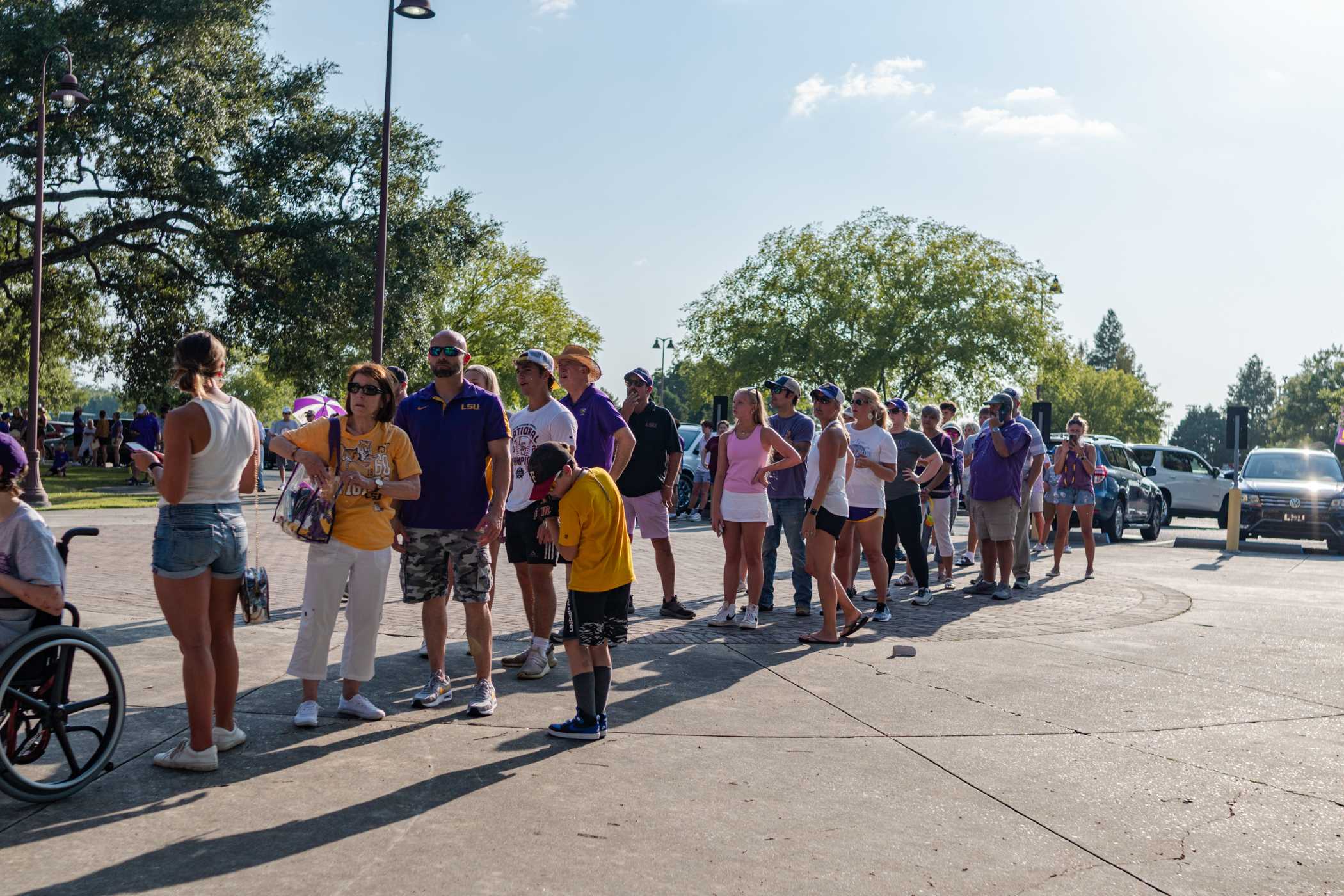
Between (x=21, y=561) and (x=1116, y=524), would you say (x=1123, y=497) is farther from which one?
(x=21, y=561)

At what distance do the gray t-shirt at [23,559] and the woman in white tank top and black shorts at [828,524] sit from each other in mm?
4849

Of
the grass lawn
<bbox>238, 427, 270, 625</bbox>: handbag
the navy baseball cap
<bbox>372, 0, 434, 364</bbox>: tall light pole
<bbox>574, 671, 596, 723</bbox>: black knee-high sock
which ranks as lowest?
<bbox>574, 671, 596, 723</bbox>: black knee-high sock

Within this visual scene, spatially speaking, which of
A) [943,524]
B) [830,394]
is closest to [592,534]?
[830,394]

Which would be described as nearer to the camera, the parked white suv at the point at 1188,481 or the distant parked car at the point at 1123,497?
the distant parked car at the point at 1123,497

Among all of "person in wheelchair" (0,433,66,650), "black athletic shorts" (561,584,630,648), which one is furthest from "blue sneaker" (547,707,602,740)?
"person in wheelchair" (0,433,66,650)

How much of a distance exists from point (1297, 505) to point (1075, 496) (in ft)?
26.3

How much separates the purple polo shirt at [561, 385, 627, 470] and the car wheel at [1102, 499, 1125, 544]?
14137 mm

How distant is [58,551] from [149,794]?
0.97 meters

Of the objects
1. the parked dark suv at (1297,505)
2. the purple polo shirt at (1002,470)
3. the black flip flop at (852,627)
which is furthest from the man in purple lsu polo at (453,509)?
the parked dark suv at (1297,505)

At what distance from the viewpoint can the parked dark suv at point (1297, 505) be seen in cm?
1800

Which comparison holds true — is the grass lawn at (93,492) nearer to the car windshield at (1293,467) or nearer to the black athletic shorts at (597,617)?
the black athletic shorts at (597,617)

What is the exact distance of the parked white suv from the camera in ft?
83.1

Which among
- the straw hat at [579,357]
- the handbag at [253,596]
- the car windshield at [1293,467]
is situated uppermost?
the straw hat at [579,357]

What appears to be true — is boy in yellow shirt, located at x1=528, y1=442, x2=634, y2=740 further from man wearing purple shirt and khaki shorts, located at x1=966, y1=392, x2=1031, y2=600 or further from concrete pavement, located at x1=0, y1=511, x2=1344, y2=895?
man wearing purple shirt and khaki shorts, located at x1=966, y1=392, x2=1031, y2=600
